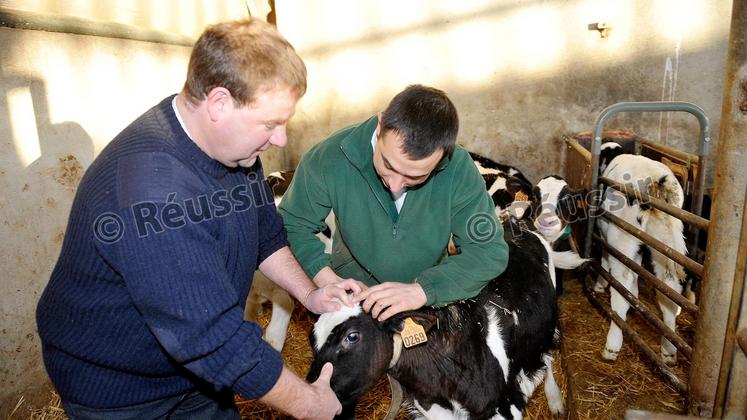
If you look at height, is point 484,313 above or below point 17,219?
below

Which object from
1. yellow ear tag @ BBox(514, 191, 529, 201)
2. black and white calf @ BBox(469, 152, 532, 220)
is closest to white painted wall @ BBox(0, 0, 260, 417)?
black and white calf @ BBox(469, 152, 532, 220)

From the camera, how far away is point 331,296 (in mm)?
2207

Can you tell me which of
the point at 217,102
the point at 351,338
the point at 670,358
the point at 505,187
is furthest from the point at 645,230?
the point at 217,102

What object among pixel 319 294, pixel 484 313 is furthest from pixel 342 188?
pixel 484 313

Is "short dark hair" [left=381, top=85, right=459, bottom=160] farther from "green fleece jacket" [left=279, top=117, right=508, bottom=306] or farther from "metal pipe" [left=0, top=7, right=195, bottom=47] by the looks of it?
"metal pipe" [left=0, top=7, right=195, bottom=47]

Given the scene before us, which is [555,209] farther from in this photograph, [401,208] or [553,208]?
[401,208]

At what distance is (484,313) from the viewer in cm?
275

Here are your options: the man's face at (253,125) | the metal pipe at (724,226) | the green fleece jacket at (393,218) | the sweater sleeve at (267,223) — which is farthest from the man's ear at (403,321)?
the metal pipe at (724,226)

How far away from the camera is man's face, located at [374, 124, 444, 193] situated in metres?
2.10

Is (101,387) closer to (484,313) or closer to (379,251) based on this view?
(379,251)

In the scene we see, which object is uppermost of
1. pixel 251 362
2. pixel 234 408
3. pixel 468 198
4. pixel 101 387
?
pixel 468 198

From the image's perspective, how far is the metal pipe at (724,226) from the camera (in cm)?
186

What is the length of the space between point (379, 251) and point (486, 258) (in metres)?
0.54

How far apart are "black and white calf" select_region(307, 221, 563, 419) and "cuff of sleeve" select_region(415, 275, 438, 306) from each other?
0.07 m
